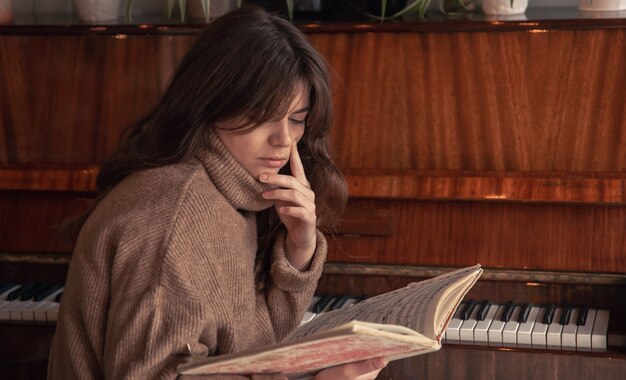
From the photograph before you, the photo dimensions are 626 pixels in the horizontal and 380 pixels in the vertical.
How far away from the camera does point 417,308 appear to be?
171 cm

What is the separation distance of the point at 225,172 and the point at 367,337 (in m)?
0.55

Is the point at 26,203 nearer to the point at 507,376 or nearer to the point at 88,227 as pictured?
the point at 88,227

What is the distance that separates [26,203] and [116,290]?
1.28 metres

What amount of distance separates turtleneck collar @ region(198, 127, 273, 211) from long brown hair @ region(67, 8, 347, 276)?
0.07 feet

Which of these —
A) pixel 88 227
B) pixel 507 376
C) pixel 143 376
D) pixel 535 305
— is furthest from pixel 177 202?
pixel 535 305

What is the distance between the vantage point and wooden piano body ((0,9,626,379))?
8.38 ft

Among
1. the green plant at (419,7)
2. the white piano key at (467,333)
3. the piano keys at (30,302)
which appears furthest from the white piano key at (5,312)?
the green plant at (419,7)

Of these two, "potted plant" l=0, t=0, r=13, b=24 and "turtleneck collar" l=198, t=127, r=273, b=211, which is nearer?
"turtleneck collar" l=198, t=127, r=273, b=211

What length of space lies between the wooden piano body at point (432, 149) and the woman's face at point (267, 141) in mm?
718

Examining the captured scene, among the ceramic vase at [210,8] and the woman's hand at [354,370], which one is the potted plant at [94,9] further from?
the woman's hand at [354,370]

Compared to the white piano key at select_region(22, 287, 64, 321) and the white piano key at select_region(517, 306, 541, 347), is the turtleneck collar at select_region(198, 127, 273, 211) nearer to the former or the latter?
the white piano key at select_region(517, 306, 541, 347)

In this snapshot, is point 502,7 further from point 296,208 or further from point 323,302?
point 296,208

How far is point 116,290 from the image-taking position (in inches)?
66.6

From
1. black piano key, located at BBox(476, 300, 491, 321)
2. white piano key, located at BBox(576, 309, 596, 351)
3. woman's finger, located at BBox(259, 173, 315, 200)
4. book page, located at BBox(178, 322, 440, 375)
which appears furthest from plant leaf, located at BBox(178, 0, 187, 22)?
book page, located at BBox(178, 322, 440, 375)
